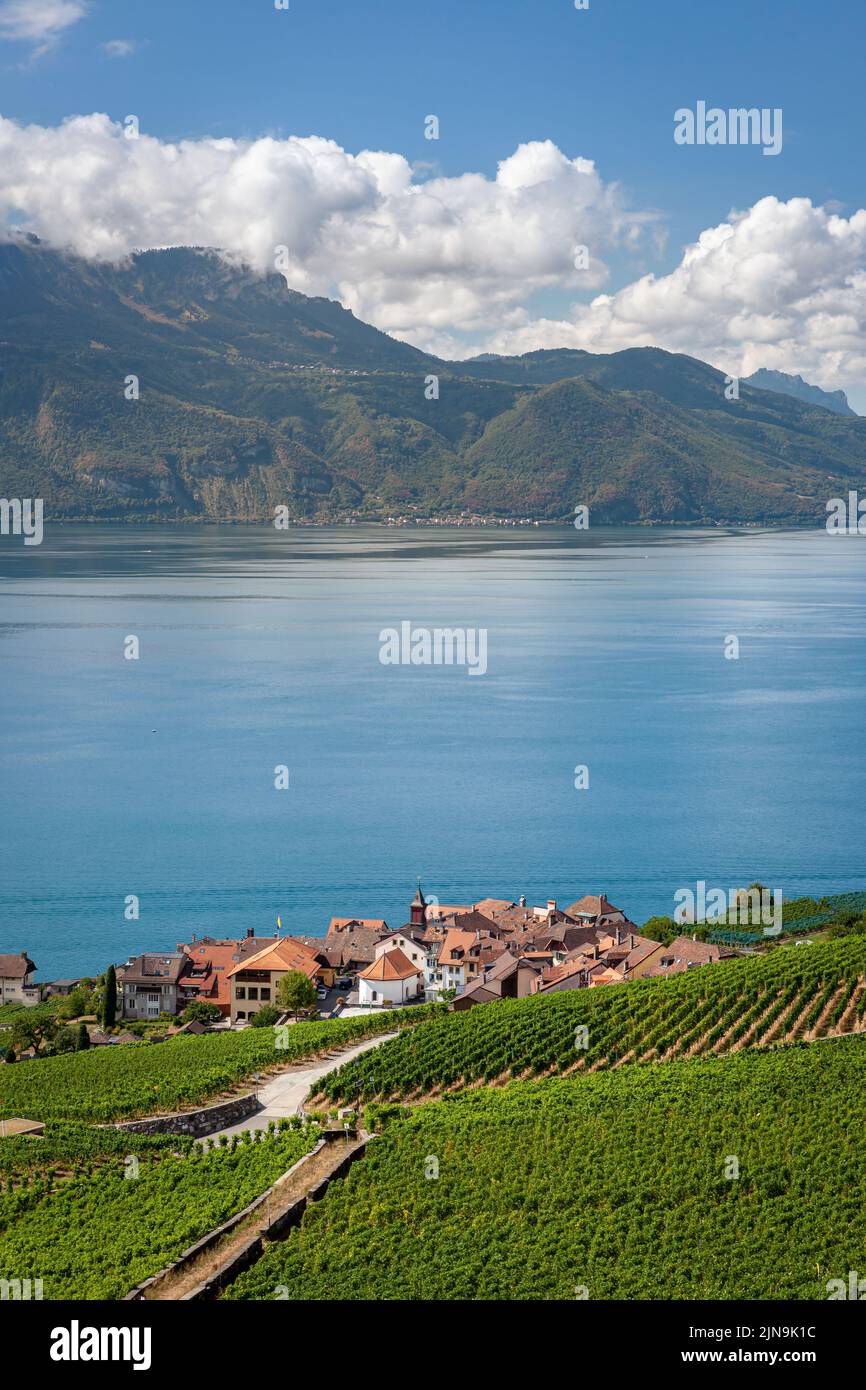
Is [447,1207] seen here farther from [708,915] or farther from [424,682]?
[424,682]

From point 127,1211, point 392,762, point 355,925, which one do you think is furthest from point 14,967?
point 392,762

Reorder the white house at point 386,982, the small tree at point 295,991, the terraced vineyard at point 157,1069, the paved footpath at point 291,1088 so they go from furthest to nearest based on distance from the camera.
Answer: the white house at point 386,982 → the small tree at point 295,991 → the terraced vineyard at point 157,1069 → the paved footpath at point 291,1088

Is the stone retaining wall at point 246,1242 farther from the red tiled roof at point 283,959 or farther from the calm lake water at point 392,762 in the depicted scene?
the calm lake water at point 392,762

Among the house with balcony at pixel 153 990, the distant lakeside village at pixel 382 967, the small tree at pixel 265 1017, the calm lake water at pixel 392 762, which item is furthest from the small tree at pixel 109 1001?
the calm lake water at pixel 392 762

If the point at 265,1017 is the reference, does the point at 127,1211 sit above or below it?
above

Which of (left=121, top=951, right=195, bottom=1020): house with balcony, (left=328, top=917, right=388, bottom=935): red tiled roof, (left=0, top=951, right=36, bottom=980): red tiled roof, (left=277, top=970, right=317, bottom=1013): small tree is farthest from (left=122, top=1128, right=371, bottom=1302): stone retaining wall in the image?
(left=0, top=951, right=36, bottom=980): red tiled roof

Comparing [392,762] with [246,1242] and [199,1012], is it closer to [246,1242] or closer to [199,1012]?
[199,1012]
